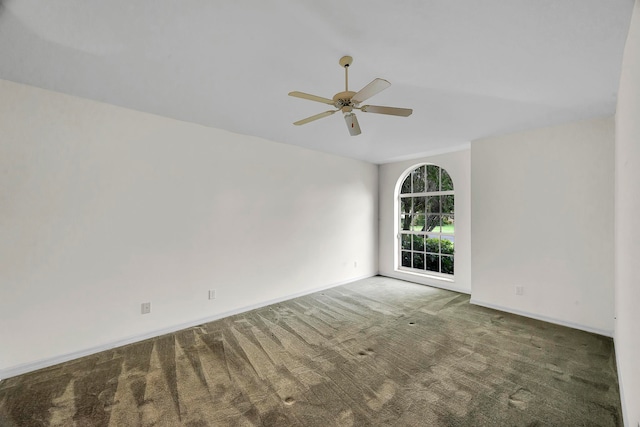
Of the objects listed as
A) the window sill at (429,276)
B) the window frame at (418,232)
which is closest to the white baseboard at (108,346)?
the window sill at (429,276)

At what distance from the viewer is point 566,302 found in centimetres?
339

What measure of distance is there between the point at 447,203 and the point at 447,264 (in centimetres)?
115

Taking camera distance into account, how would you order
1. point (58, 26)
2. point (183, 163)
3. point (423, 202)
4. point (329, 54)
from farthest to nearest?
point (423, 202) < point (183, 163) < point (329, 54) < point (58, 26)

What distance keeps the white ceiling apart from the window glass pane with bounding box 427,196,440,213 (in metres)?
2.35

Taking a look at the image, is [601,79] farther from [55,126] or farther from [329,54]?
[55,126]

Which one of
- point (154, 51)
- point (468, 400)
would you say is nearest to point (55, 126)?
point (154, 51)

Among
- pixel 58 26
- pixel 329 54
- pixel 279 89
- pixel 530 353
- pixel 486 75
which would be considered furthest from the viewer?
pixel 530 353

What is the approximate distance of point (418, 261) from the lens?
5.62 meters

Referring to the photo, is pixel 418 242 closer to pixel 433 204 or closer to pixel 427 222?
pixel 427 222

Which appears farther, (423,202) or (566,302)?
(423,202)

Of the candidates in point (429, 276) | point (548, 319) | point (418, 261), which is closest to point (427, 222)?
point (418, 261)

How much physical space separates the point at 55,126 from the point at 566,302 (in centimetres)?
588

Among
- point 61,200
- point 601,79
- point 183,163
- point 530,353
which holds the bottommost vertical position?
point 530,353

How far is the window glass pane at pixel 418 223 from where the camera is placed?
556cm
